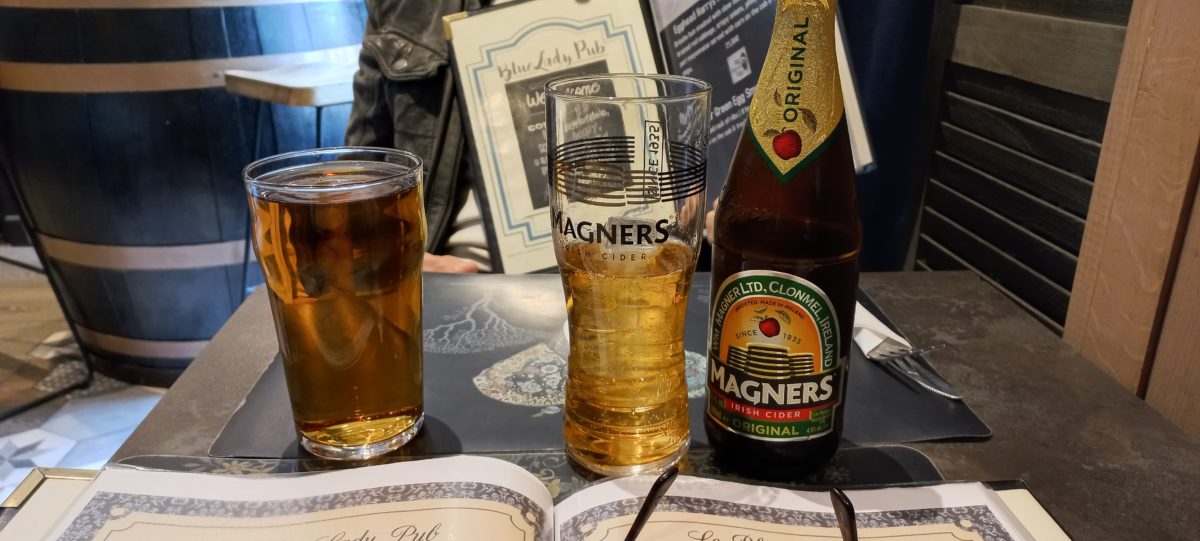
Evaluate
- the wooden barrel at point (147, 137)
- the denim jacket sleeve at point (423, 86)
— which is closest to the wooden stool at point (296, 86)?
the wooden barrel at point (147, 137)

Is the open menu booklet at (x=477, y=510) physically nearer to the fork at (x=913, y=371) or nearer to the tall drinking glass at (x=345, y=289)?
the tall drinking glass at (x=345, y=289)

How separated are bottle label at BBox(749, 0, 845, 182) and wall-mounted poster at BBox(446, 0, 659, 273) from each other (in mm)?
555

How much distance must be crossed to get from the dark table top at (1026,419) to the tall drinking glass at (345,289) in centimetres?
11

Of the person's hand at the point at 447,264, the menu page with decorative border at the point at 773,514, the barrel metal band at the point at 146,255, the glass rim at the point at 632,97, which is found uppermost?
the glass rim at the point at 632,97

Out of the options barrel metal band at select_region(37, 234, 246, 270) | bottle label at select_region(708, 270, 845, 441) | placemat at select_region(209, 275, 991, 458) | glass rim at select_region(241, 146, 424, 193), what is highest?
glass rim at select_region(241, 146, 424, 193)

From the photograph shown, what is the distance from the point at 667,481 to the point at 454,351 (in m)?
0.32

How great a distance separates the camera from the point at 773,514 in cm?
50

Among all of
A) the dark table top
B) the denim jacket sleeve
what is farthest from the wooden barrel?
the dark table top

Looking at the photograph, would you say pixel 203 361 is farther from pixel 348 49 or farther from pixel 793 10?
pixel 348 49

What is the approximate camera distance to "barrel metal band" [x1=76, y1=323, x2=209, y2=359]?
70.0 inches

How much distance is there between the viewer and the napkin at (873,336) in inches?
29.5

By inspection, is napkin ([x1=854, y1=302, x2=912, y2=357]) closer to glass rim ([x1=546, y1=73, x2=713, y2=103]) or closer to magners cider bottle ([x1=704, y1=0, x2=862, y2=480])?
magners cider bottle ([x1=704, y1=0, x2=862, y2=480])

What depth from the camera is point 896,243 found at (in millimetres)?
1668

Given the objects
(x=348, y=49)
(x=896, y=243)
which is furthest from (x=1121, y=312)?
(x=348, y=49)
